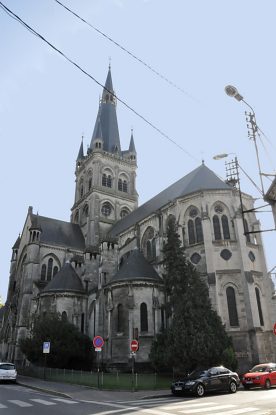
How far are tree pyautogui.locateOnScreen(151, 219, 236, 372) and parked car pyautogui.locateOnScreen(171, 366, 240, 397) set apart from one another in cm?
396

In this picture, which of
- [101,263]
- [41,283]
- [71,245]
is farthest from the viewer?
[71,245]

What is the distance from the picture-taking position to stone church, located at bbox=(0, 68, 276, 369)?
24.6 meters

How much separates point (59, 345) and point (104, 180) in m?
29.8

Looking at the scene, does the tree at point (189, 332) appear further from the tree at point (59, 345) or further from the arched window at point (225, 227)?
the tree at point (59, 345)

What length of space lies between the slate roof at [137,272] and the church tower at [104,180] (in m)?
16.2

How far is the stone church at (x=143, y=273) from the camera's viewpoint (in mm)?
24594

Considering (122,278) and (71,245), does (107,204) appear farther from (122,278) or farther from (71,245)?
(122,278)

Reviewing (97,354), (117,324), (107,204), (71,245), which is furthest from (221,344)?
(107,204)

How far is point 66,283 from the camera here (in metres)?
32.2

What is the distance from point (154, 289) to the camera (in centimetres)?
2627

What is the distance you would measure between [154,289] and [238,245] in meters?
7.70

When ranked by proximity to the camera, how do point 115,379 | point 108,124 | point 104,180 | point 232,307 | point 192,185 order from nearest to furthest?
point 115,379 < point 232,307 < point 192,185 < point 104,180 < point 108,124

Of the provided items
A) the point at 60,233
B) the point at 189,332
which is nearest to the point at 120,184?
the point at 60,233

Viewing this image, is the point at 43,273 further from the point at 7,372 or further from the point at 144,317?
the point at 7,372
